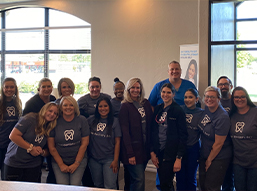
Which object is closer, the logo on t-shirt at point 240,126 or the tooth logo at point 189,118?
the logo on t-shirt at point 240,126

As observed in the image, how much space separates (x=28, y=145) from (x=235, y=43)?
287 cm

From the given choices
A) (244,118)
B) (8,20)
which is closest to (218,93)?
(244,118)

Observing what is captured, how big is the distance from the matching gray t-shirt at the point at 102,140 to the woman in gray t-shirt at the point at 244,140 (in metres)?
1.19

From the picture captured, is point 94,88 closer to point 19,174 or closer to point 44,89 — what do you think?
point 44,89

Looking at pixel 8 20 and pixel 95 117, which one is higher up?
pixel 8 20

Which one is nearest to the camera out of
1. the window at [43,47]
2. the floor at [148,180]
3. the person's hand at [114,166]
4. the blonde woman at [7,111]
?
the person's hand at [114,166]

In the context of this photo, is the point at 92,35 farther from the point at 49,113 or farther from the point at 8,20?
the point at 49,113

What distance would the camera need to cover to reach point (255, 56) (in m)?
3.83

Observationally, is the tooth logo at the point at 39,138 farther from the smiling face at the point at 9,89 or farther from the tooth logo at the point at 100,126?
the smiling face at the point at 9,89

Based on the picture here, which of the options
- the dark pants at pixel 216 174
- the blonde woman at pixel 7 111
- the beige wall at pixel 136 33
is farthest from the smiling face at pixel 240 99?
the blonde woman at pixel 7 111

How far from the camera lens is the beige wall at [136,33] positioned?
4680 millimetres

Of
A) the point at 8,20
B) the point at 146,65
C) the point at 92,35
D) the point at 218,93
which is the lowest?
the point at 218,93

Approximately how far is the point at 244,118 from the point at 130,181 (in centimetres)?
138

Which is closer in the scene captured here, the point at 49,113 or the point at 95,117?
the point at 49,113
